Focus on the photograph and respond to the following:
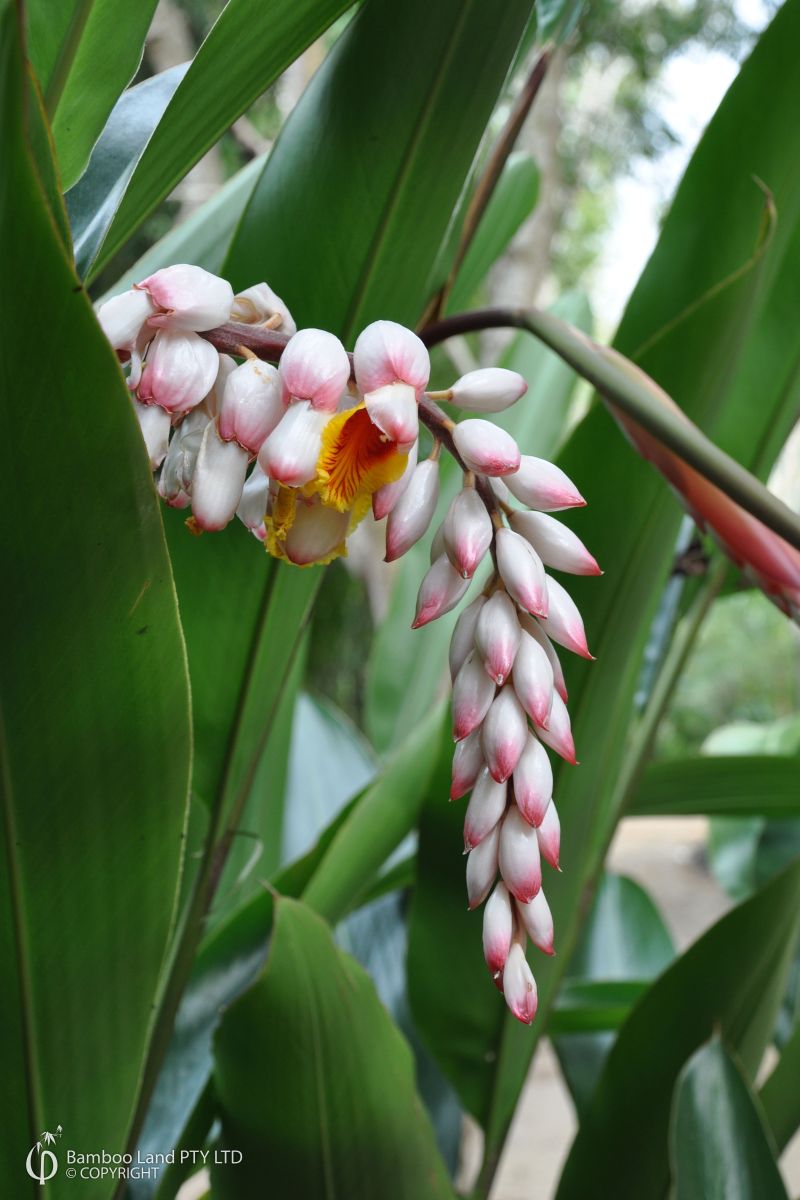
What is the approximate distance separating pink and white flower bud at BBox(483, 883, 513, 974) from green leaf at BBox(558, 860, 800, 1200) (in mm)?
324

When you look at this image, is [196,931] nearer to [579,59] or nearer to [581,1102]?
[581,1102]

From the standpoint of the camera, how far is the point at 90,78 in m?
0.32

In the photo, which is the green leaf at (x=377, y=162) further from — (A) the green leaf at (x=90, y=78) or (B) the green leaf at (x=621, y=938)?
(B) the green leaf at (x=621, y=938)

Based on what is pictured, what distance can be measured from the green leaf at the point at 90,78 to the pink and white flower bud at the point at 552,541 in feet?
0.65

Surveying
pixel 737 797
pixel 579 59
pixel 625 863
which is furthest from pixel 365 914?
pixel 579 59

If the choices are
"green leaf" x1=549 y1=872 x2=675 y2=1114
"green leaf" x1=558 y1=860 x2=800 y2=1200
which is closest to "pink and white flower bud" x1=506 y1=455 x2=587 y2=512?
"green leaf" x1=558 y1=860 x2=800 y2=1200

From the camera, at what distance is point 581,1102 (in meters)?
0.68

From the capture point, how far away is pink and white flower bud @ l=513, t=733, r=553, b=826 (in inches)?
8.2

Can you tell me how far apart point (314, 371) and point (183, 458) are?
0.17 ft

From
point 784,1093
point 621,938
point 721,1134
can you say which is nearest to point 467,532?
point 721,1134

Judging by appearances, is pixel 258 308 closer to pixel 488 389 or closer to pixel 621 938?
pixel 488 389

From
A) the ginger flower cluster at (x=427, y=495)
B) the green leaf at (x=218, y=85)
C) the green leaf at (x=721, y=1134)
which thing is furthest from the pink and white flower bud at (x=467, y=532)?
the green leaf at (x=721, y=1134)

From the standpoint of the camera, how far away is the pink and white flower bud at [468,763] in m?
0.22

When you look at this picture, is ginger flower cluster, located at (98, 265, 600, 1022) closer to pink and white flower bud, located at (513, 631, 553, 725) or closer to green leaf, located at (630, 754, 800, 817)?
pink and white flower bud, located at (513, 631, 553, 725)
